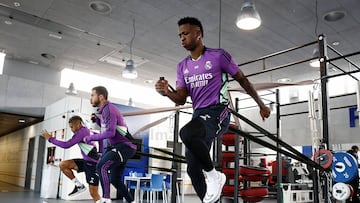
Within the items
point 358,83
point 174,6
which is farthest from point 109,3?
point 358,83

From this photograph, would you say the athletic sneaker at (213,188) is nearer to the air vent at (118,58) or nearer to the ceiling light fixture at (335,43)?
the ceiling light fixture at (335,43)

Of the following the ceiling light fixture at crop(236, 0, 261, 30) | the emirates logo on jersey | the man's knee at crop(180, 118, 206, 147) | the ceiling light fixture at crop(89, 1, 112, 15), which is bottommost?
the man's knee at crop(180, 118, 206, 147)

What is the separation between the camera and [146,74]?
38.2ft

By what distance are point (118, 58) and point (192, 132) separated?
8794 millimetres

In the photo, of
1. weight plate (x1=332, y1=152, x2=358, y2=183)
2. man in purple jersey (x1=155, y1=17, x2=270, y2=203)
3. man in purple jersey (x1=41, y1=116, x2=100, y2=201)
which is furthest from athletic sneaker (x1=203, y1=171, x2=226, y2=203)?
man in purple jersey (x1=41, y1=116, x2=100, y2=201)

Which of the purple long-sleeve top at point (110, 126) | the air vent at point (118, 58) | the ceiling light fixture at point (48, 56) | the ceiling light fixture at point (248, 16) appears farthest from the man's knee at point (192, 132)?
the ceiling light fixture at point (48, 56)

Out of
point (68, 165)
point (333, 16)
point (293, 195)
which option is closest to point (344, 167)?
point (68, 165)

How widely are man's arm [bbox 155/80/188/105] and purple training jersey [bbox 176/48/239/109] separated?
6 cm

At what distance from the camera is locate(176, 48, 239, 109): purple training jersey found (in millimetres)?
2018

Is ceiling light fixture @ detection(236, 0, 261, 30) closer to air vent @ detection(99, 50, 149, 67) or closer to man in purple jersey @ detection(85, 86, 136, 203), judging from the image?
man in purple jersey @ detection(85, 86, 136, 203)

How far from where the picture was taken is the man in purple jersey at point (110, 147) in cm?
336

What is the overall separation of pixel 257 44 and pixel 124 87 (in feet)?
20.5

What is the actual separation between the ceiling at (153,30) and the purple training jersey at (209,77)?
4.83 metres

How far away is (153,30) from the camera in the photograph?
814cm
